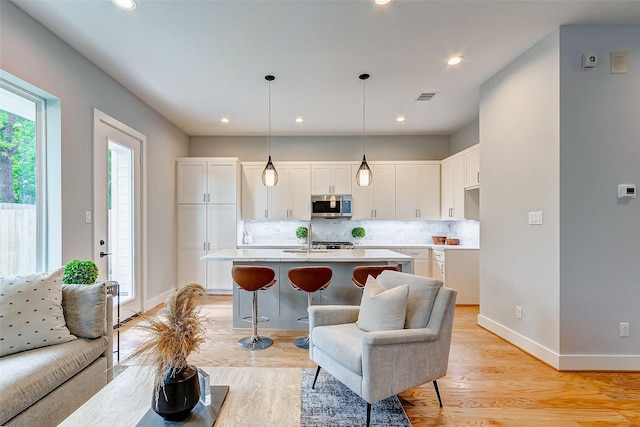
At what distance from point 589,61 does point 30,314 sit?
4.49 metres

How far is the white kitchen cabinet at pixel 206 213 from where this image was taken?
524 cm

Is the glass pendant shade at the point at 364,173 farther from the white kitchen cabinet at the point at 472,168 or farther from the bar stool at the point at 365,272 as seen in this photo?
the white kitchen cabinet at the point at 472,168

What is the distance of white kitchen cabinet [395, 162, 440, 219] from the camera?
5598mm

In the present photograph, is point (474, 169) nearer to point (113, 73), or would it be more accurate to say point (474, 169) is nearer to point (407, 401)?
point (407, 401)

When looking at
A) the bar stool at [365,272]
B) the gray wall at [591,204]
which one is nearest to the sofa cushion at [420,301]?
the bar stool at [365,272]

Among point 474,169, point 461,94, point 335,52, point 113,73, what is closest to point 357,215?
point 474,169

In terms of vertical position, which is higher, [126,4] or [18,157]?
[126,4]

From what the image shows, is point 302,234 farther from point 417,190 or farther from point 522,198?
point 522,198

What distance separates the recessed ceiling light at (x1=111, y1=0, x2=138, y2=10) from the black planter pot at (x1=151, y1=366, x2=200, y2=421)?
251 centimetres

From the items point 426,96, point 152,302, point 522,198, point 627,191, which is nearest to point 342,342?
point 522,198

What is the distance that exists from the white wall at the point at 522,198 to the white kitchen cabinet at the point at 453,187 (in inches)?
47.5

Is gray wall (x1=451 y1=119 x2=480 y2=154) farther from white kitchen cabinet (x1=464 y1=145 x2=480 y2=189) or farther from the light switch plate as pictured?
the light switch plate

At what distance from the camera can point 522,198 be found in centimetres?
303

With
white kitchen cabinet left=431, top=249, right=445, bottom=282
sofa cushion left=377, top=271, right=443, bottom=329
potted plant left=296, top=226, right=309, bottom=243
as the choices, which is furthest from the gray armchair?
potted plant left=296, top=226, right=309, bottom=243
